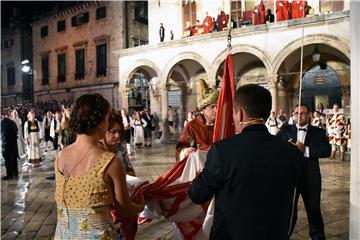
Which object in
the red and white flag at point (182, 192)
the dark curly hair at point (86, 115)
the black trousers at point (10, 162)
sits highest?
the dark curly hair at point (86, 115)

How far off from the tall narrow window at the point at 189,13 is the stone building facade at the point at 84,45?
8.51 metres

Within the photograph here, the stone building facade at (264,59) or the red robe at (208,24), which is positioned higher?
the red robe at (208,24)

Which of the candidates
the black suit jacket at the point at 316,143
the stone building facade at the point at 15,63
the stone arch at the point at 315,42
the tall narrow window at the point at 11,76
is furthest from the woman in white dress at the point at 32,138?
the tall narrow window at the point at 11,76

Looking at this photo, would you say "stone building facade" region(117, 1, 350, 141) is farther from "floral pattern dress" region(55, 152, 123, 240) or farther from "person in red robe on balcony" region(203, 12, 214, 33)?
"floral pattern dress" region(55, 152, 123, 240)

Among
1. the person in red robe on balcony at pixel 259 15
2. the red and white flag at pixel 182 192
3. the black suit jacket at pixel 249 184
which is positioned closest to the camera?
the black suit jacket at pixel 249 184

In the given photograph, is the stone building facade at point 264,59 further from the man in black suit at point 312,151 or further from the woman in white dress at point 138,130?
the man in black suit at point 312,151

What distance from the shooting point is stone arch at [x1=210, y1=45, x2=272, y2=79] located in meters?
15.2

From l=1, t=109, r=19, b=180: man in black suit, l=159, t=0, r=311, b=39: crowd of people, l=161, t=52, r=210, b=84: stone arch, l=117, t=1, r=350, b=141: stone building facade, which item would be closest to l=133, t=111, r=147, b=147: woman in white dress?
l=117, t=1, r=350, b=141: stone building facade

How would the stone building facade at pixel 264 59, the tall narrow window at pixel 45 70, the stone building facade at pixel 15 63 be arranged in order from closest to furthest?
the stone building facade at pixel 264 59, the tall narrow window at pixel 45 70, the stone building facade at pixel 15 63

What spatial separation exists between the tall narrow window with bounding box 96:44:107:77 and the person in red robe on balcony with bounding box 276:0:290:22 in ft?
55.7

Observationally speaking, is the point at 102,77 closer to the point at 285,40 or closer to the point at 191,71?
the point at 191,71

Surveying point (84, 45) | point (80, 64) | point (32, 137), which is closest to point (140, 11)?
point (84, 45)

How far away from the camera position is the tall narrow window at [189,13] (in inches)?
787

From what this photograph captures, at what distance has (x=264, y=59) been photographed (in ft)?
49.9
